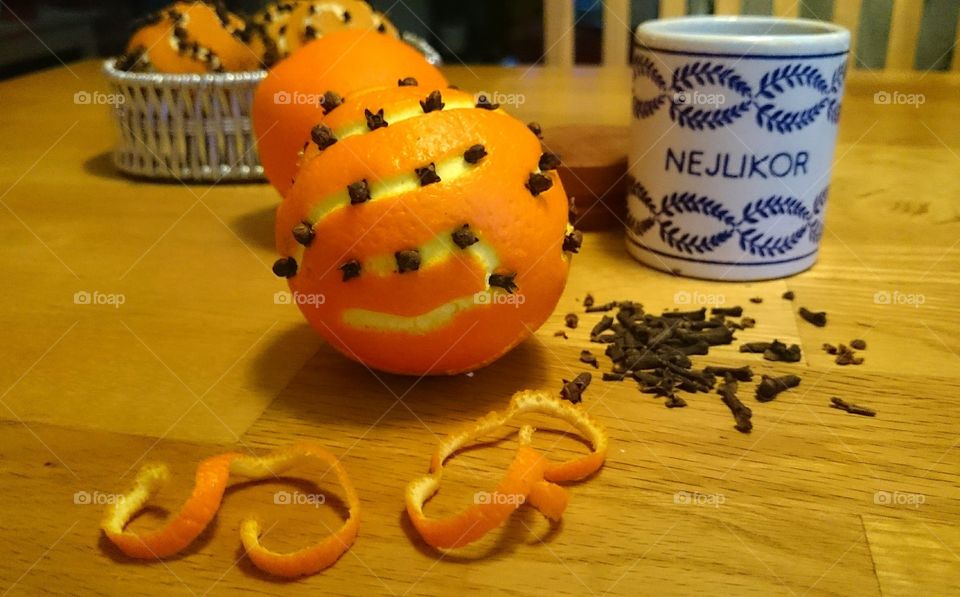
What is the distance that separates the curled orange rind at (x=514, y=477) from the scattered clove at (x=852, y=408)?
182mm

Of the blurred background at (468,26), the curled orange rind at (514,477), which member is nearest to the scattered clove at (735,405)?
the curled orange rind at (514,477)

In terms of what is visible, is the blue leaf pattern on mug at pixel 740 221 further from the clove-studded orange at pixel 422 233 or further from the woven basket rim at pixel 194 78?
the woven basket rim at pixel 194 78

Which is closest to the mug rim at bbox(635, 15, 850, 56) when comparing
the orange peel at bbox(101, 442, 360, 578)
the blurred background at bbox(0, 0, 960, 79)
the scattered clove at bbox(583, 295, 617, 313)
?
the scattered clove at bbox(583, 295, 617, 313)

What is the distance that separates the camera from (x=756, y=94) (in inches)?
28.7

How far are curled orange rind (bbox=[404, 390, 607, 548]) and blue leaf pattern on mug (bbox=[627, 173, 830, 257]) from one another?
292mm

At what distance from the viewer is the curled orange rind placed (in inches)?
17.7

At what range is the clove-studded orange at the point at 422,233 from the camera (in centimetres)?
52

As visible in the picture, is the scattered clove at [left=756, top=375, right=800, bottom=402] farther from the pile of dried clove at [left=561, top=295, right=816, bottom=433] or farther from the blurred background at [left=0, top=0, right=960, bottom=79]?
the blurred background at [left=0, top=0, right=960, bottom=79]

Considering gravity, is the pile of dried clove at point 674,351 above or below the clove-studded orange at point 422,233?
below

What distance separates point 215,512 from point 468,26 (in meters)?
2.19

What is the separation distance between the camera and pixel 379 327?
1.80 feet

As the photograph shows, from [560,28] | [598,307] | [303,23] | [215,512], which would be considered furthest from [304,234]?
[560,28]

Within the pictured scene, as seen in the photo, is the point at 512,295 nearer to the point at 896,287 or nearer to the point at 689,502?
the point at 689,502

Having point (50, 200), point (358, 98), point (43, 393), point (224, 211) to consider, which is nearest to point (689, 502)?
point (358, 98)
